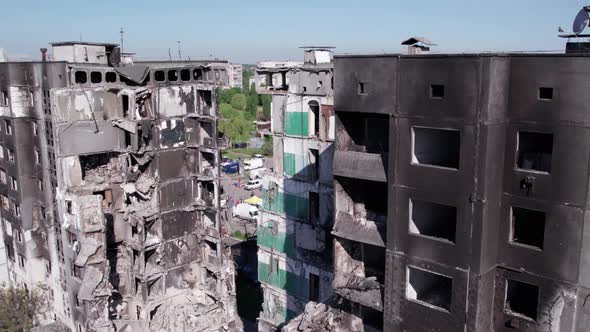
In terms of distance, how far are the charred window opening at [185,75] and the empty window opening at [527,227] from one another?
90.2ft

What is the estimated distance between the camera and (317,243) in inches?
1519

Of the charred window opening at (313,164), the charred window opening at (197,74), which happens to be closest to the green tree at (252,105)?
the charred window opening at (197,74)

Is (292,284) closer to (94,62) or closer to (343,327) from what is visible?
(343,327)

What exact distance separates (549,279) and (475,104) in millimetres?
7405

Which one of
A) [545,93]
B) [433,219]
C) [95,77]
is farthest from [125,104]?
[545,93]

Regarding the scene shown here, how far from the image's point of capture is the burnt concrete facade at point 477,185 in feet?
69.2

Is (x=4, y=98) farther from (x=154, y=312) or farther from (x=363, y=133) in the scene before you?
(x=363, y=133)

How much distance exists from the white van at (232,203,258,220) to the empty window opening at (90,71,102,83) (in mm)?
40934

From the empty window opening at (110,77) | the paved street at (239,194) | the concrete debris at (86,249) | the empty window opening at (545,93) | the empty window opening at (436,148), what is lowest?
the paved street at (239,194)

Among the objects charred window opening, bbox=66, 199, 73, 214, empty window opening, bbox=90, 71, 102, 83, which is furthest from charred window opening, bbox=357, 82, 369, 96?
charred window opening, bbox=66, 199, 73, 214

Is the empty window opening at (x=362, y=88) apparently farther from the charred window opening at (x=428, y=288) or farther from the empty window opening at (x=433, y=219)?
the charred window opening at (x=428, y=288)

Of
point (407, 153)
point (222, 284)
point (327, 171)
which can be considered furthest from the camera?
point (222, 284)

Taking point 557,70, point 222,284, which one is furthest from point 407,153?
point 222,284

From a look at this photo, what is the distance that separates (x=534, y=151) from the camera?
22.7m
